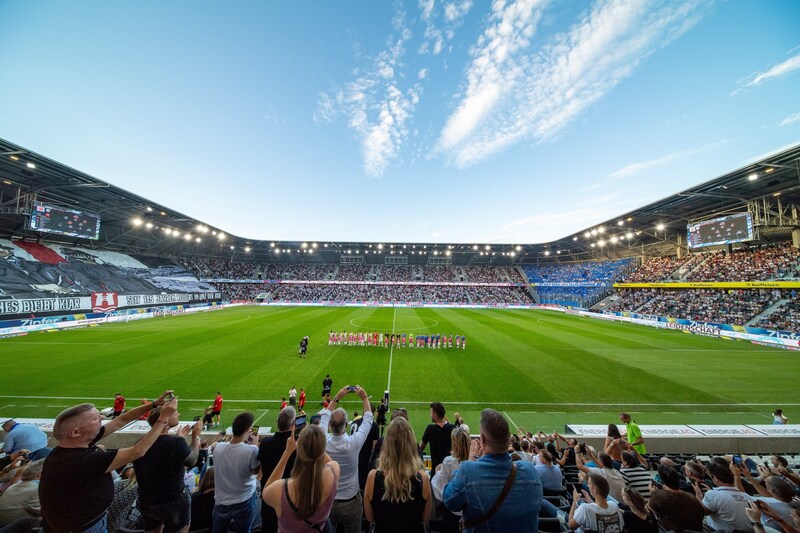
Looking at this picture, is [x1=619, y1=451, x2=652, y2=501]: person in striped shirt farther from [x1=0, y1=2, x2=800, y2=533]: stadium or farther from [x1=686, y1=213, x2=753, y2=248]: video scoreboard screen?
[x1=686, y1=213, x2=753, y2=248]: video scoreboard screen

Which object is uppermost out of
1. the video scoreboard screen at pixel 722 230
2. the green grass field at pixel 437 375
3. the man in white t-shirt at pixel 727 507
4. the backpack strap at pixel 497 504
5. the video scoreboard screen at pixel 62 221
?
the video scoreboard screen at pixel 62 221

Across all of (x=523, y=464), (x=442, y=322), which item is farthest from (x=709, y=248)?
(x=523, y=464)

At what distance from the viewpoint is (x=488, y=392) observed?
40.7ft

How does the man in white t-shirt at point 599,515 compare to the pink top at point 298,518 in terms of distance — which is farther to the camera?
the man in white t-shirt at point 599,515

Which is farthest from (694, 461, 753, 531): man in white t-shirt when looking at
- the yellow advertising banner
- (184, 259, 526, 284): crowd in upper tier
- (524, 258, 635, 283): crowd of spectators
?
(184, 259, 526, 284): crowd in upper tier

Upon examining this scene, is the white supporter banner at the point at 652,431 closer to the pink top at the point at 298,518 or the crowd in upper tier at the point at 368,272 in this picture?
the pink top at the point at 298,518

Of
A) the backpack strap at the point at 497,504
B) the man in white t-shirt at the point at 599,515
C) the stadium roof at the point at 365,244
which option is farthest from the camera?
the stadium roof at the point at 365,244

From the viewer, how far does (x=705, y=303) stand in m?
32.0

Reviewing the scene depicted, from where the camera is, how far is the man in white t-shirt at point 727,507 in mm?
3623

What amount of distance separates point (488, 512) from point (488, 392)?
37.0ft

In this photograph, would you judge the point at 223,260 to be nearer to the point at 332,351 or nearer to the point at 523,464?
the point at 332,351

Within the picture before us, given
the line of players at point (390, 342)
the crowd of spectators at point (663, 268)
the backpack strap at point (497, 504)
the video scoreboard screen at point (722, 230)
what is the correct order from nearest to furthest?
the backpack strap at point (497, 504), the line of players at point (390, 342), the video scoreboard screen at point (722, 230), the crowd of spectators at point (663, 268)

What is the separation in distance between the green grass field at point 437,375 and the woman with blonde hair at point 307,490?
8.32 m

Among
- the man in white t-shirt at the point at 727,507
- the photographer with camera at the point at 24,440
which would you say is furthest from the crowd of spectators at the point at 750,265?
the photographer with camera at the point at 24,440
